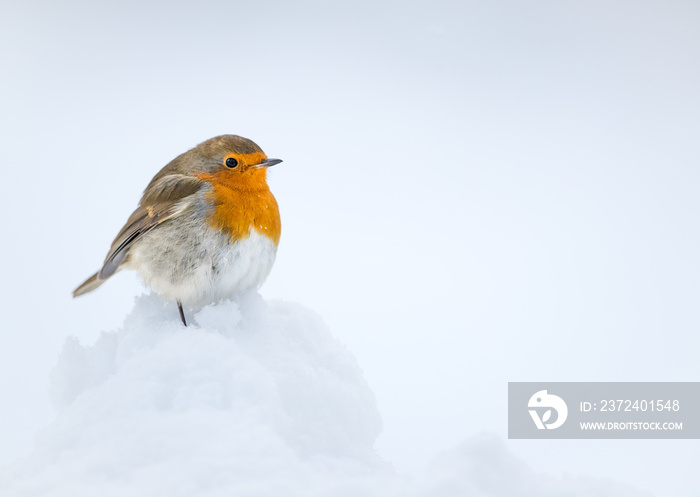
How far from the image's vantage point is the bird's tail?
338cm

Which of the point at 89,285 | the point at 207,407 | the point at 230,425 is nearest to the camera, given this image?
the point at 230,425

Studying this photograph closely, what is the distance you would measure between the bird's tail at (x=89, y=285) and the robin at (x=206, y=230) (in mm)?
11

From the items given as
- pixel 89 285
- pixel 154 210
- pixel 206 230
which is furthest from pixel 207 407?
pixel 89 285

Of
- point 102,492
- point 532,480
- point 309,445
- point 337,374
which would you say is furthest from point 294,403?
point 532,480

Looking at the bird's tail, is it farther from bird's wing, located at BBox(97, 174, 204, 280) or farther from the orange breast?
the orange breast

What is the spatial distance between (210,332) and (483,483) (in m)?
1.29

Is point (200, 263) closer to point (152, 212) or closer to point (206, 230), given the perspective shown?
point (206, 230)

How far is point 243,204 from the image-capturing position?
3.15 metres

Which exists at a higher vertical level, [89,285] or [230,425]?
[89,285]

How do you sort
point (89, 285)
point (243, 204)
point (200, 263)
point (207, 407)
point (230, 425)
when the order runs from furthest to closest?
point (89, 285) → point (243, 204) → point (200, 263) → point (207, 407) → point (230, 425)

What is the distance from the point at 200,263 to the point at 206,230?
16 cm

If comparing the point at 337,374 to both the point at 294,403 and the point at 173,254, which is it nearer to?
the point at 294,403

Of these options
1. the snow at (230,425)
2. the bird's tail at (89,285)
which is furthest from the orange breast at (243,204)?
the bird's tail at (89,285)

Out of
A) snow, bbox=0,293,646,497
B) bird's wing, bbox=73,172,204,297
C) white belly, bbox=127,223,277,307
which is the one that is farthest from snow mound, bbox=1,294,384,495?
bird's wing, bbox=73,172,204,297
